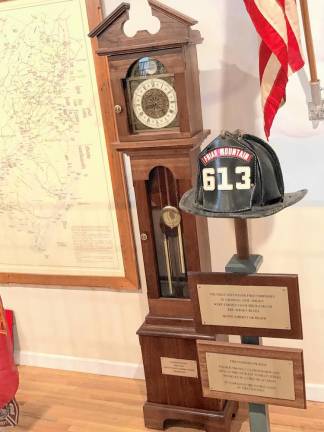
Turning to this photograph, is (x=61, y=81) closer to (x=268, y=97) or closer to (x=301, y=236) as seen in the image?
(x=268, y=97)

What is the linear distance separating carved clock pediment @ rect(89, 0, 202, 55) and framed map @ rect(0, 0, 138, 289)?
1.02ft

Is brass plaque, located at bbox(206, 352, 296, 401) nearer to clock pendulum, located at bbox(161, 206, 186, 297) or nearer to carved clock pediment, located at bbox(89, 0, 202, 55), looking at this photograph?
clock pendulum, located at bbox(161, 206, 186, 297)

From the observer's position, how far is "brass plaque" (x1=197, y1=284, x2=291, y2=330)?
1420 mm

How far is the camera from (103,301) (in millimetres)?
2520

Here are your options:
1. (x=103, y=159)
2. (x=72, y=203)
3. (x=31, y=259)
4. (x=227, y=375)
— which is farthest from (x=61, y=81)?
(x=227, y=375)

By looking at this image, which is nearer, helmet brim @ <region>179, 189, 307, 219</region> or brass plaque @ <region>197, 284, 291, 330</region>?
helmet brim @ <region>179, 189, 307, 219</region>

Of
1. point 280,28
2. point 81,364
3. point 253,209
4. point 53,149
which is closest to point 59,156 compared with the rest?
point 53,149

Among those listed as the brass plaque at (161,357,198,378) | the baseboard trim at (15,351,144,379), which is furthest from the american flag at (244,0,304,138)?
the baseboard trim at (15,351,144,379)

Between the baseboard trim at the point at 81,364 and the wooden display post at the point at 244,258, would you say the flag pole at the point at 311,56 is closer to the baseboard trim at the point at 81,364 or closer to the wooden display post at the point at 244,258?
the wooden display post at the point at 244,258

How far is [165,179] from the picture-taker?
1982mm

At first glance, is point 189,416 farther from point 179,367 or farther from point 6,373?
point 6,373

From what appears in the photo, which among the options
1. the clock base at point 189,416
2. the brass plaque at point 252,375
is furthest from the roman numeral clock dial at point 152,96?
the clock base at point 189,416

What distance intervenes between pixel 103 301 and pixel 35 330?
446 mm

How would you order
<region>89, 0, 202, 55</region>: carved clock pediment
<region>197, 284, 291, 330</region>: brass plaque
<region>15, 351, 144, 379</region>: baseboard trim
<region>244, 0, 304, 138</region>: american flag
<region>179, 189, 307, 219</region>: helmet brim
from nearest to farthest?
1. <region>179, 189, 307, 219</region>: helmet brim
2. <region>197, 284, 291, 330</region>: brass plaque
3. <region>244, 0, 304, 138</region>: american flag
4. <region>89, 0, 202, 55</region>: carved clock pediment
5. <region>15, 351, 144, 379</region>: baseboard trim
